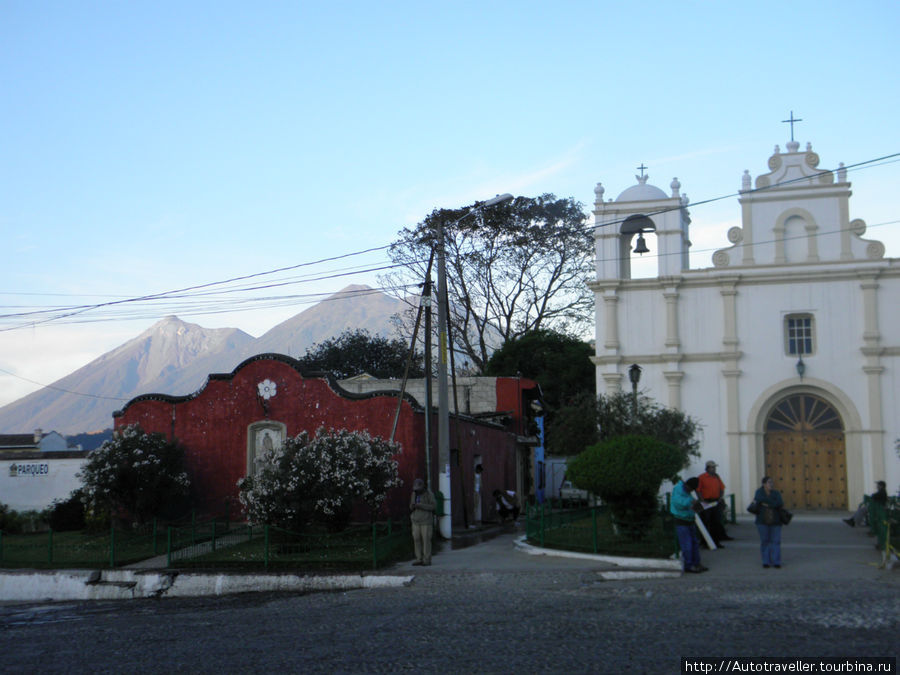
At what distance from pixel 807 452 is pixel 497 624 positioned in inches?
836

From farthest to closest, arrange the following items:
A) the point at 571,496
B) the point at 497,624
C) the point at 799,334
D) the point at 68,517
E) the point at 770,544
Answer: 1. the point at 571,496
2. the point at 799,334
3. the point at 68,517
4. the point at 770,544
5. the point at 497,624

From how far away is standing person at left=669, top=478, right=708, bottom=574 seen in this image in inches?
581

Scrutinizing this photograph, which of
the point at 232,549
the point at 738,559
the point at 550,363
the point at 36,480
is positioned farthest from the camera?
the point at 550,363

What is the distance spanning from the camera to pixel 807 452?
29500 millimetres

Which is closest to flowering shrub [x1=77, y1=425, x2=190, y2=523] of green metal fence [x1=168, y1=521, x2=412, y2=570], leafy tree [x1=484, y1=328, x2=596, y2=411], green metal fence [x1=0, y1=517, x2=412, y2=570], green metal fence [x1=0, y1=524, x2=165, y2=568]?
green metal fence [x1=0, y1=524, x2=165, y2=568]

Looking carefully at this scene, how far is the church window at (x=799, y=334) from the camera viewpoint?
29844 mm

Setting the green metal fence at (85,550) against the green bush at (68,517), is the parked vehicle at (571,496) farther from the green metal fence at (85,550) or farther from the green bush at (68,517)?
the green metal fence at (85,550)

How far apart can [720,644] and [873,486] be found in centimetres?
2139

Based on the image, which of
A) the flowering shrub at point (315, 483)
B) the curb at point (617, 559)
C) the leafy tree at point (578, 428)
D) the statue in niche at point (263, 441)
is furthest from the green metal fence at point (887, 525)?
the statue in niche at point (263, 441)

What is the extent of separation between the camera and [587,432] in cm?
2369

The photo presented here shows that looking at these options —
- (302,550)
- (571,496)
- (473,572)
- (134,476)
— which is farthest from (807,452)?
(134,476)

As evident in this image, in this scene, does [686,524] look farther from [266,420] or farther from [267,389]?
[267,389]

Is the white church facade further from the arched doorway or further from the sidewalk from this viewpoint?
the sidewalk

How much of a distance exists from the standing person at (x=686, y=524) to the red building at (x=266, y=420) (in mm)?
7921
